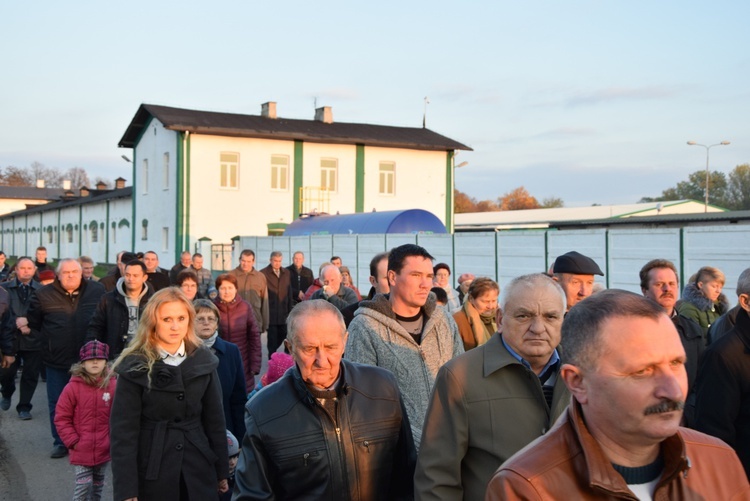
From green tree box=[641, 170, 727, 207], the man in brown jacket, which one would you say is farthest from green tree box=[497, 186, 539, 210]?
the man in brown jacket

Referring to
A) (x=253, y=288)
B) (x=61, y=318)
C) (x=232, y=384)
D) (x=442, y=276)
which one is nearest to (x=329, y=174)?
(x=253, y=288)

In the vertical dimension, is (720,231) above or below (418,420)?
above

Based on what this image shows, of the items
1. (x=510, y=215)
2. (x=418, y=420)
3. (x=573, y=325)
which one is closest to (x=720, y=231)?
(x=418, y=420)

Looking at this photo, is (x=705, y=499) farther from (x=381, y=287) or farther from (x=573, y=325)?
(x=381, y=287)

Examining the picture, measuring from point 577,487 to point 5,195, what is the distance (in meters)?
123

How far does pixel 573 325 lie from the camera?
2.18 meters

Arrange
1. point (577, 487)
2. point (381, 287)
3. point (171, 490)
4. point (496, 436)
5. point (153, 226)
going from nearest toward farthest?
1. point (577, 487)
2. point (496, 436)
3. point (171, 490)
4. point (381, 287)
5. point (153, 226)

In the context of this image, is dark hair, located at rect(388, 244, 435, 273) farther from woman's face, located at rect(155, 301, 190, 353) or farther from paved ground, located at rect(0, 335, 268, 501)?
paved ground, located at rect(0, 335, 268, 501)

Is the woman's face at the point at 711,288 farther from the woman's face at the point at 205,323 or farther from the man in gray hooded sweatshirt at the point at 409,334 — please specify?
the woman's face at the point at 205,323

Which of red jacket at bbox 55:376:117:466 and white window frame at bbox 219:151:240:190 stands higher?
white window frame at bbox 219:151:240:190

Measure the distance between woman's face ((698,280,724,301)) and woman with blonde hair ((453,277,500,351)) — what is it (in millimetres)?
2138

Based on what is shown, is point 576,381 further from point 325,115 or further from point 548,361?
point 325,115

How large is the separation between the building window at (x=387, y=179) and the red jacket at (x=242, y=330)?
1383 inches

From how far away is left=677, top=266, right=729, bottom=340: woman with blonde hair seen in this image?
294 inches
